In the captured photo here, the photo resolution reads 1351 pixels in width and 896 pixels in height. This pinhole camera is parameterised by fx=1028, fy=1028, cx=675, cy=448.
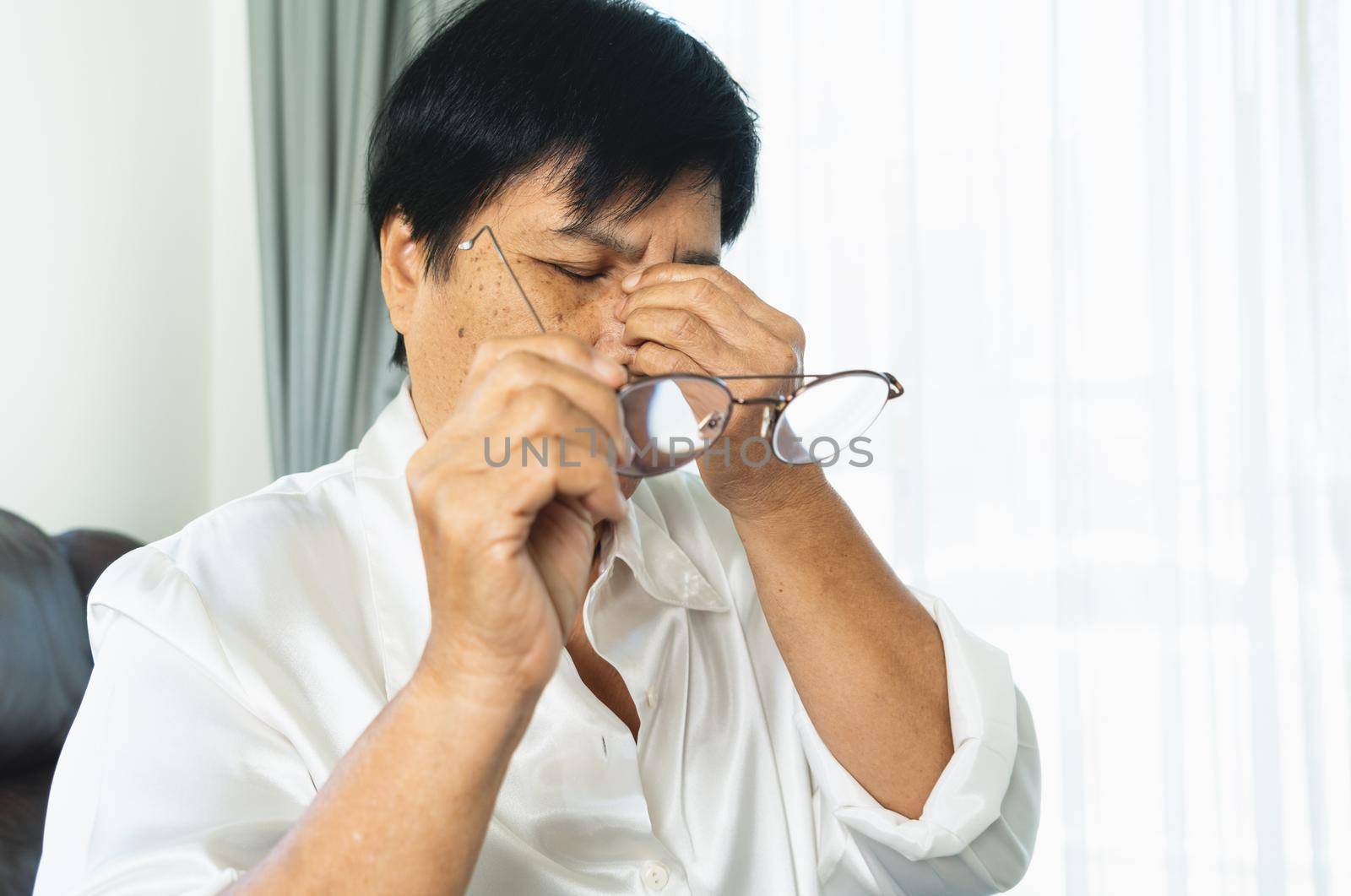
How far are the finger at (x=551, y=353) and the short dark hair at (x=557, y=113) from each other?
0.35 meters

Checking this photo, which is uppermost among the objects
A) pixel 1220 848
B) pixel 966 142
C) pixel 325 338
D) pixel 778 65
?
pixel 778 65

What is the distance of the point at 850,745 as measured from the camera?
1118 mm

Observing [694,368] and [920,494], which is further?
[920,494]

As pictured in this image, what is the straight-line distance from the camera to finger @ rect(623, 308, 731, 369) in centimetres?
101

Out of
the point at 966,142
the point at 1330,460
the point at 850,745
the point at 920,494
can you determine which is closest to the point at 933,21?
the point at 966,142

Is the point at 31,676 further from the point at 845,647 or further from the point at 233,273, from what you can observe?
the point at 233,273

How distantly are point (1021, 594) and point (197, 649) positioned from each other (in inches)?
76.0

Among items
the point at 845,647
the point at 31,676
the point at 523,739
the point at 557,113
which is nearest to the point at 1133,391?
the point at 845,647

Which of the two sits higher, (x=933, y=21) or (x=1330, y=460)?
(x=933, y=21)

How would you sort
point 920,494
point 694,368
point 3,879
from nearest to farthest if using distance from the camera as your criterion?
point 694,368, point 3,879, point 920,494

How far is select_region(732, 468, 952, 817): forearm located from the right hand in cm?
45

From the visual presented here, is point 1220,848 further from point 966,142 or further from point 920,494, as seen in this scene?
point 966,142

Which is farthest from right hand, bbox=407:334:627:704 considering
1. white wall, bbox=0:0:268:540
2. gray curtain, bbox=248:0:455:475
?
gray curtain, bbox=248:0:455:475

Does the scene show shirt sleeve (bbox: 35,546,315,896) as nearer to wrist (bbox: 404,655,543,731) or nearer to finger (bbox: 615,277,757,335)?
wrist (bbox: 404,655,543,731)
